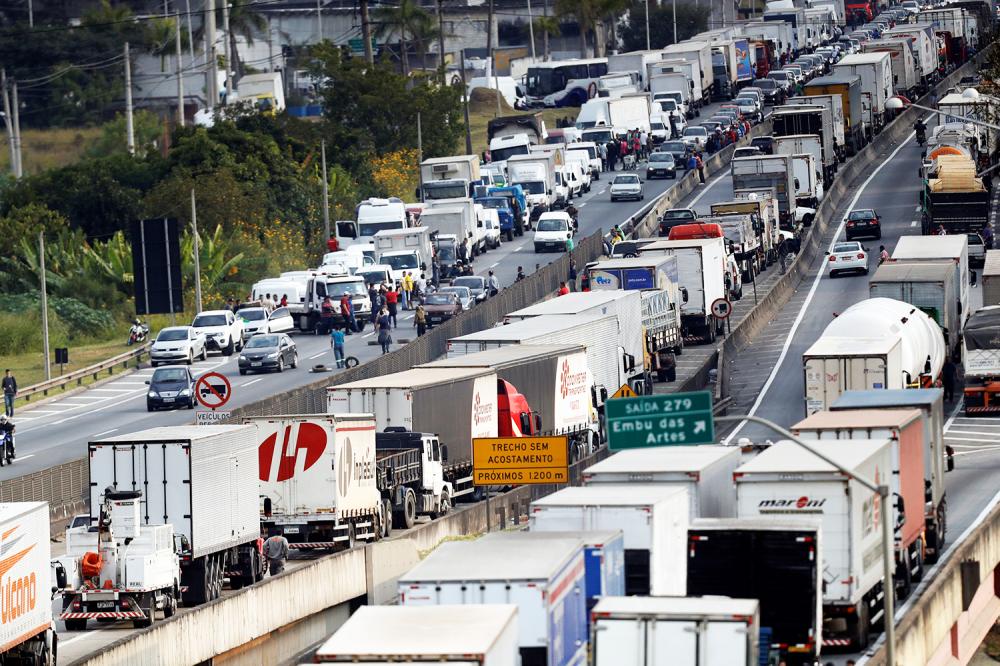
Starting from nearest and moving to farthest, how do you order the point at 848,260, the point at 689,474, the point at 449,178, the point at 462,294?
the point at 689,474
the point at 462,294
the point at 848,260
the point at 449,178

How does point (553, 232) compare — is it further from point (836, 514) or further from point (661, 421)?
point (661, 421)

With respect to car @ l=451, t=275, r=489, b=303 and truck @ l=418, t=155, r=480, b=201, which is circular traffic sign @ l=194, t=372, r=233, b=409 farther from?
truck @ l=418, t=155, r=480, b=201

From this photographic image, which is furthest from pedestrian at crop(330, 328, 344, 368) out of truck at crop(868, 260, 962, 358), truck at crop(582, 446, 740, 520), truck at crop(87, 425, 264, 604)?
truck at crop(582, 446, 740, 520)

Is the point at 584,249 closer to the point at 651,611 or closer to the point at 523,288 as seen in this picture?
the point at 523,288

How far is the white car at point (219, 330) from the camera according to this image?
71.1 metres

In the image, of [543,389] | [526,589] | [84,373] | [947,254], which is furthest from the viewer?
[84,373]

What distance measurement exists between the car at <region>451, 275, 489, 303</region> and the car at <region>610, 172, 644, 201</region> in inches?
1064

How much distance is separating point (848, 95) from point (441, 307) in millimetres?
37458

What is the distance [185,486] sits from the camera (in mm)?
34031

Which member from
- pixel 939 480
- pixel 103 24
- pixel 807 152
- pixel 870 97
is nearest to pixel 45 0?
pixel 103 24

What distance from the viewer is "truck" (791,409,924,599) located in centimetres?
3434

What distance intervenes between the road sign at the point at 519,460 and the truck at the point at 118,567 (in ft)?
40.2

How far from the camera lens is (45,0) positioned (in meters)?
168

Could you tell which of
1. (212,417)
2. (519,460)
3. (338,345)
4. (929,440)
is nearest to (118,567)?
(212,417)
